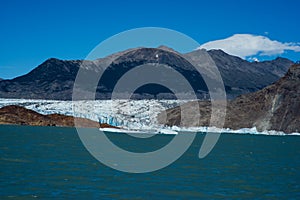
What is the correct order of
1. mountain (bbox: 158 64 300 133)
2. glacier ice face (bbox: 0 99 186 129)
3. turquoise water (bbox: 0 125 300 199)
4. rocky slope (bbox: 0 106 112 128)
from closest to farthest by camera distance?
1. turquoise water (bbox: 0 125 300 199)
2. rocky slope (bbox: 0 106 112 128)
3. glacier ice face (bbox: 0 99 186 129)
4. mountain (bbox: 158 64 300 133)

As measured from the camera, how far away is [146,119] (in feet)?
624

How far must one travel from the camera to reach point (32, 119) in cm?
16212

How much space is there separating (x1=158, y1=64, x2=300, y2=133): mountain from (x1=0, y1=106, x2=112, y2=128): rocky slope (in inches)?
1540

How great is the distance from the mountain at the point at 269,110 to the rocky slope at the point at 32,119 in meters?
39.1

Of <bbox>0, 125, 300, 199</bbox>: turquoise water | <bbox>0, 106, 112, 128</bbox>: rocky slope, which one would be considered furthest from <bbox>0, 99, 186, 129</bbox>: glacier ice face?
<bbox>0, 125, 300, 199</bbox>: turquoise water

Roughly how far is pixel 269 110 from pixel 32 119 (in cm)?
9335

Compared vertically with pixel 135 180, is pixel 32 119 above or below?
A: above

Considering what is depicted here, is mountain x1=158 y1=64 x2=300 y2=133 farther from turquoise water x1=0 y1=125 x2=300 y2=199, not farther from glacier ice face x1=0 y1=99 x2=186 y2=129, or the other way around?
turquoise water x1=0 y1=125 x2=300 y2=199

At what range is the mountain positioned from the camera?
174 metres

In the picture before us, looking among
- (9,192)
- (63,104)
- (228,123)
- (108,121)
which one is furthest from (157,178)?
(63,104)

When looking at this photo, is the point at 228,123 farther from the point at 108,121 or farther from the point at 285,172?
the point at 285,172

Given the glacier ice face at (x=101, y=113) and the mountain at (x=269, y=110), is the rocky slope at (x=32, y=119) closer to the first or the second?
the glacier ice face at (x=101, y=113)

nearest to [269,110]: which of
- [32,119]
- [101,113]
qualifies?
[101,113]

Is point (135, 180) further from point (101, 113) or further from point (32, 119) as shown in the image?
point (101, 113)
